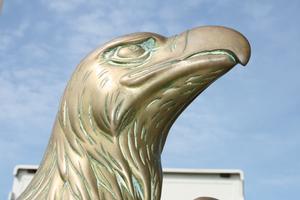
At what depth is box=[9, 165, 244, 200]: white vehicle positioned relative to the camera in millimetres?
6234

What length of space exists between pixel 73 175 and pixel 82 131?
5.0 inches

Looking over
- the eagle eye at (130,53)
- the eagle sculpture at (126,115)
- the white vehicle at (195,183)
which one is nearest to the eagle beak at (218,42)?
the eagle sculpture at (126,115)

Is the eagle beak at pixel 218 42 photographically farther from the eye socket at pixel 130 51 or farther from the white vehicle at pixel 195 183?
the white vehicle at pixel 195 183

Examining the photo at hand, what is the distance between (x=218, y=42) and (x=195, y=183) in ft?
17.2

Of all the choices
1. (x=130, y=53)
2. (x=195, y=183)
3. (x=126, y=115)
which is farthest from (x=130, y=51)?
(x=195, y=183)

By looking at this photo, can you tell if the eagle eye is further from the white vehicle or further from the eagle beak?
the white vehicle

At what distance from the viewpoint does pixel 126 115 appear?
130 centimetres

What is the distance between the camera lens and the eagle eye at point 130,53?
1.39m

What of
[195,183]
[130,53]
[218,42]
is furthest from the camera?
[195,183]

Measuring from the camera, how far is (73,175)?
1.28 meters

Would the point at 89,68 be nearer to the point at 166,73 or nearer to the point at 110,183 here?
the point at 166,73

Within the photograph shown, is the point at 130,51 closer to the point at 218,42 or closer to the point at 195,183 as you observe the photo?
the point at 218,42

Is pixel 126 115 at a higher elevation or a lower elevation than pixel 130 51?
lower

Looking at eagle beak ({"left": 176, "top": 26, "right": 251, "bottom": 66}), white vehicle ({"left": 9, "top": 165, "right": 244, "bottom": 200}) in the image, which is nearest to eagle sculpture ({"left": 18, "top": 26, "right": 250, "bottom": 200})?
eagle beak ({"left": 176, "top": 26, "right": 251, "bottom": 66})
